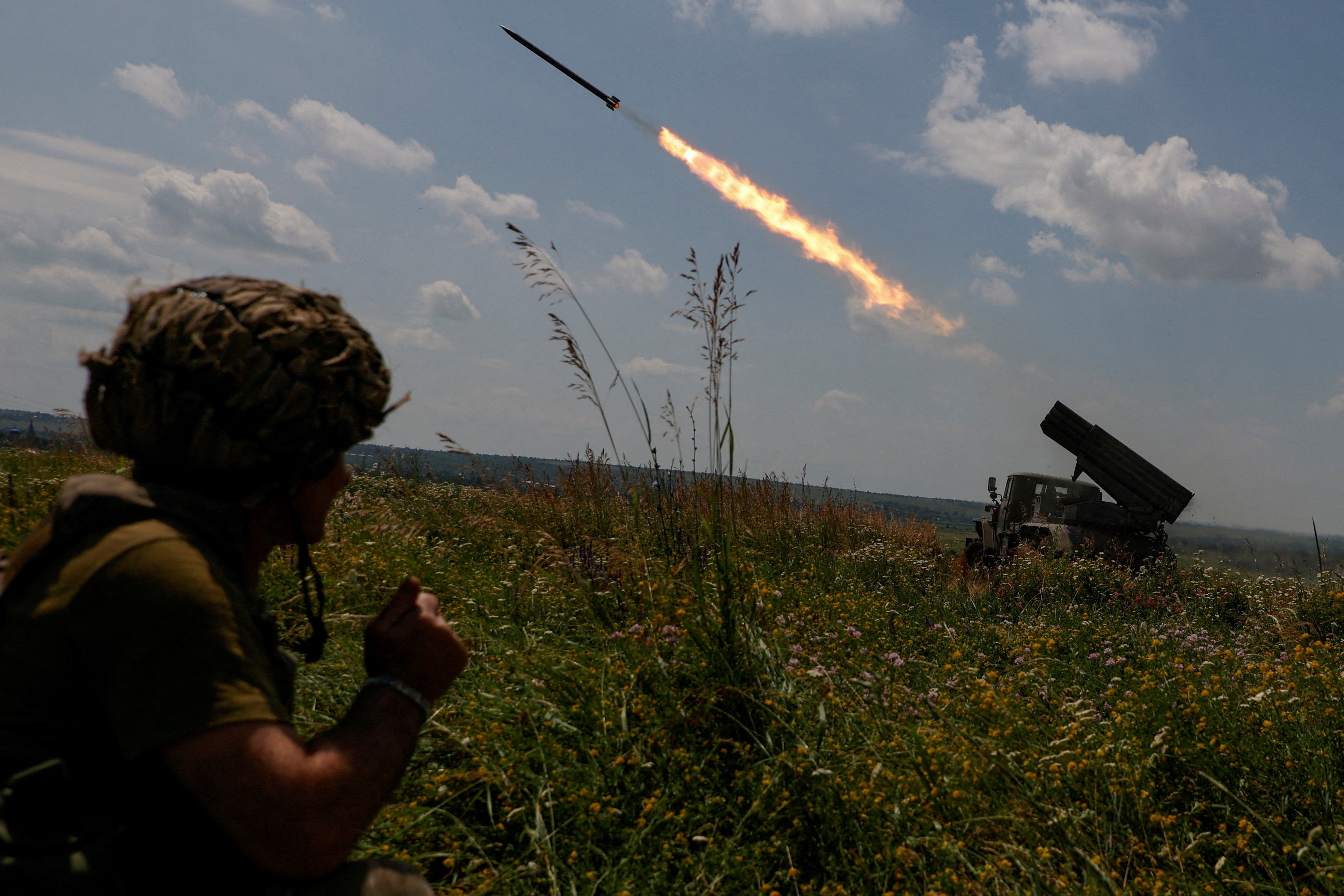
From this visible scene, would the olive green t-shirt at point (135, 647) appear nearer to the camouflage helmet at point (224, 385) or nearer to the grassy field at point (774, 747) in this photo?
the camouflage helmet at point (224, 385)

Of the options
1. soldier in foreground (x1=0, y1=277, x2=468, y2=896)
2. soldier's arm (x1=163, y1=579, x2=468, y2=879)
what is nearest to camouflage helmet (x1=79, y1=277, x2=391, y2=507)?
soldier in foreground (x1=0, y1=277, x2=468, y2=896)

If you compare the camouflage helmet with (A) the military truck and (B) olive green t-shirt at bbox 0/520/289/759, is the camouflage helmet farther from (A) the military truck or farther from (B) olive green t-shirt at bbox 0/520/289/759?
(A) the military truck


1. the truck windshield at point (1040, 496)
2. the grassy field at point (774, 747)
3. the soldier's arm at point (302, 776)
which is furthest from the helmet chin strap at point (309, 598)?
the truck windshield at point (1040, 496)

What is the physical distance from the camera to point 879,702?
3.53 meters

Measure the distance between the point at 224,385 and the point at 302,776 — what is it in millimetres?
639

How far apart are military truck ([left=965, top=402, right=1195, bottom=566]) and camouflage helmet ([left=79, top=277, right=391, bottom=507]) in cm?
1220

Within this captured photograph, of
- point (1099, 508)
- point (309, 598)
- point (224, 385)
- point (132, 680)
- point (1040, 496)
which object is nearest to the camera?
point (132, 680)

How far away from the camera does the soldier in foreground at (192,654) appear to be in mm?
1120

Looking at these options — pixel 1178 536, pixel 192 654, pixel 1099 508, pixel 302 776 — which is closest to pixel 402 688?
pixel 302 776

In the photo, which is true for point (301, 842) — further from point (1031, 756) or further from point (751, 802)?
point (1031, 756)

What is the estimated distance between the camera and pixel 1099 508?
1348 cm

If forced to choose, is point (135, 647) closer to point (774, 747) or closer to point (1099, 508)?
point (774, 747)

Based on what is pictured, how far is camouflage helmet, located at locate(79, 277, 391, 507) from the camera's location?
1297 millimetres

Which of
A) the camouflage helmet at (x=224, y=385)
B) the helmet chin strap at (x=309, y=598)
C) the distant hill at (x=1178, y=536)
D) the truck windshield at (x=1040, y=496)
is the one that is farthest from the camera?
the truck windshield at (x=1040, y=496)
